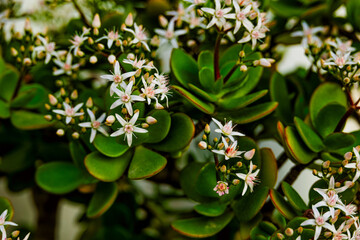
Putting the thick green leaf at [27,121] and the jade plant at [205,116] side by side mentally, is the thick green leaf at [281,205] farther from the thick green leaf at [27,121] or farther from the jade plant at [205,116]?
the thick green leaf at [27,121]

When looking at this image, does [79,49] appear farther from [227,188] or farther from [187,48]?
[227,188]

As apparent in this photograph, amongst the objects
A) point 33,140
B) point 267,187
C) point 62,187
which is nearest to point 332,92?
point 267,187

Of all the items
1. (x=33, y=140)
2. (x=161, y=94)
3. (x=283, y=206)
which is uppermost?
(x=161, y=94)

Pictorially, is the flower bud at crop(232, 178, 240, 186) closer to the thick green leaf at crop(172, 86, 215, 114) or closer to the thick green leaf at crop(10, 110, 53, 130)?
the thick green leaf at crop(172, 86, 215, 114)

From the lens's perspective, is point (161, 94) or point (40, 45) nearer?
point (161, 94)

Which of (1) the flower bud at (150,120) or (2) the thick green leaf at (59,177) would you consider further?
(2) the thick green leaf at (59,177)

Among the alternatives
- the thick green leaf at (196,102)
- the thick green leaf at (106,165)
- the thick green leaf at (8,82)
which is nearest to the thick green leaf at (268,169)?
the thick green leaf at (196,102)

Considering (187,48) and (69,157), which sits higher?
(187,48)
